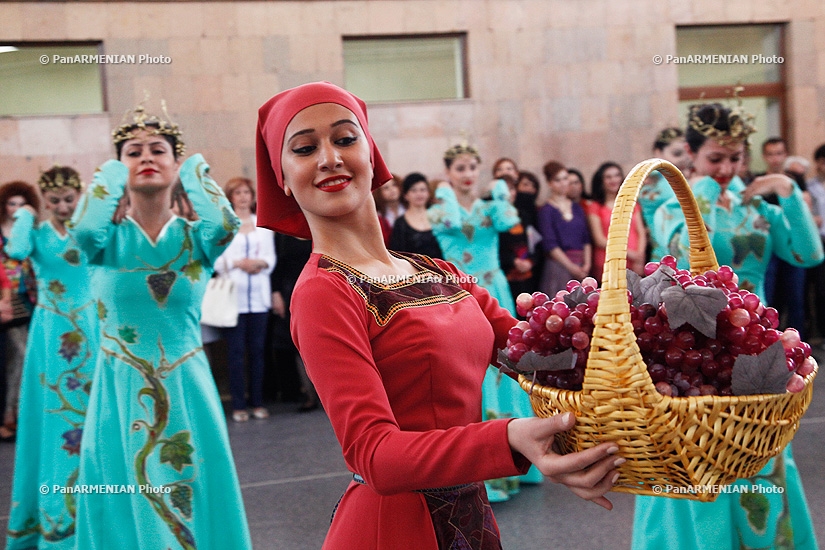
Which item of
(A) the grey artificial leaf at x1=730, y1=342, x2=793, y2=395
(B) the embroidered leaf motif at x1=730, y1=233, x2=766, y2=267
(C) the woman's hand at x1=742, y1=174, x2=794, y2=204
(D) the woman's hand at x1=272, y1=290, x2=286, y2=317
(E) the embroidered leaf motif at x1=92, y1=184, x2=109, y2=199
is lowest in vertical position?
(D) the woman's hand at x1=272, y1=290, x2=286, y2=317

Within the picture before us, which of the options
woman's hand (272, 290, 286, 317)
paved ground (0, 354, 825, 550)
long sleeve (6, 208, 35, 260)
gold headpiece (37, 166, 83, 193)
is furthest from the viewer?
woman's hand (272, 290, 286, 317)

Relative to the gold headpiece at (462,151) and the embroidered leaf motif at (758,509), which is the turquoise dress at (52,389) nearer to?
the gold headpiece at (462,151)

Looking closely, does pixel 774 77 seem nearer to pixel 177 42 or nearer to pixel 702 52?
pixel 702 52

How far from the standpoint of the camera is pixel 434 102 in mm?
8648

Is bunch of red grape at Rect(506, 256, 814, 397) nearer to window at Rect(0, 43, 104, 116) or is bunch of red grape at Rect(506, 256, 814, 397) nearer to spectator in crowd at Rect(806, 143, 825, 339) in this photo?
spectator in crowd at Rect(806, 143, 825, 339)

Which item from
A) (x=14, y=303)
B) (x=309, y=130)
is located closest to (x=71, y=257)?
(x=14, y=303)

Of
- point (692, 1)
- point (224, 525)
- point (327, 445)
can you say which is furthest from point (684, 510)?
point (692, 1)

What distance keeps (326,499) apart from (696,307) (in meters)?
3.51

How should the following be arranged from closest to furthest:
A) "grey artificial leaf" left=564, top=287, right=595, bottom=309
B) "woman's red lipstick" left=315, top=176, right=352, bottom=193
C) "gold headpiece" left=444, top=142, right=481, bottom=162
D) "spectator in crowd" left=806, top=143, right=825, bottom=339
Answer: "grey artificial leaf" left=564, top=287, right=595, bottom=309
"woman's red lipstick" left=315, top=176, right=352, bottom=193
"gold headpiece" left=444, top=142, right=481, bottom=162
"spectator in crowd" left=806, top=143, right=825, bottom=339

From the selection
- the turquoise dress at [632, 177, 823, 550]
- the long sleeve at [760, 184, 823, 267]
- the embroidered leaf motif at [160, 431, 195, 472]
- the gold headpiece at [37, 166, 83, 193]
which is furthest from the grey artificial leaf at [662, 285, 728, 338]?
the gold headpiece at [37, 166, 83, 193]

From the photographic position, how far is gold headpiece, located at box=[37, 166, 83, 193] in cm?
477

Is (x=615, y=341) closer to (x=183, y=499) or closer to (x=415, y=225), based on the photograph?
(x=183, y=499)

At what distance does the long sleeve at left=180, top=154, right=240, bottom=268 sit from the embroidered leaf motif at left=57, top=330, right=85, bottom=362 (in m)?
1.32

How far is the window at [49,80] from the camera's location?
7.90 m
